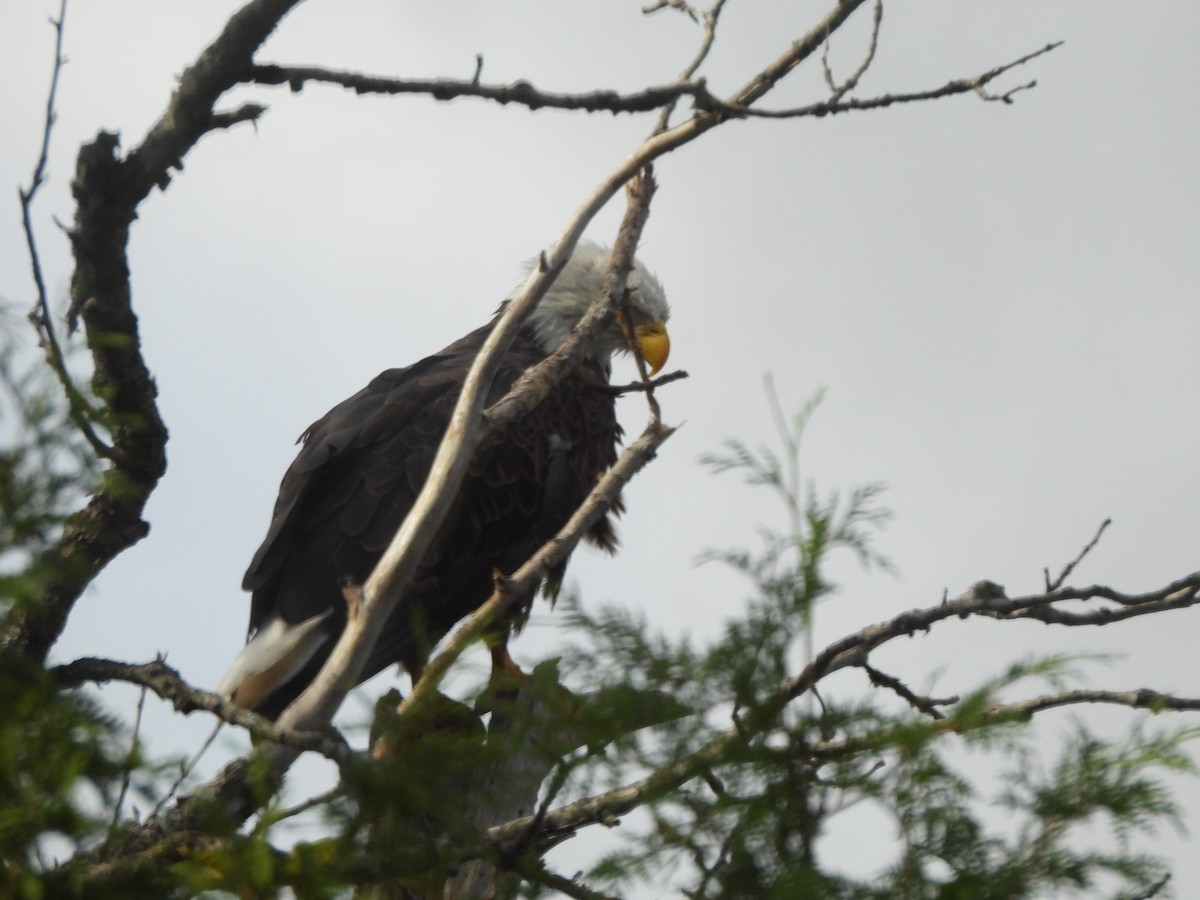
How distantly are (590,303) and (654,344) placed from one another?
0.37 m

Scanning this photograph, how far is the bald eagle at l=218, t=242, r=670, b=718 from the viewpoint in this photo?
14.6ft

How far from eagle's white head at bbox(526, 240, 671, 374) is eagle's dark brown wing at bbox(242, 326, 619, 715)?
59cm

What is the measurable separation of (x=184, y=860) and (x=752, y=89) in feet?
6.54

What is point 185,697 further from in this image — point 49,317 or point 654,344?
point 654,344

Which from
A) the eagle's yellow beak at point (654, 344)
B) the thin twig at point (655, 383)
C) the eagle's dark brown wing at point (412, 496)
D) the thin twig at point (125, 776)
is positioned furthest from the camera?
the eagle's yellow beak at point (654, 344)

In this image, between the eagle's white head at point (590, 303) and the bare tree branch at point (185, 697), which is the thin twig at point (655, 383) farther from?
the eagle's white head at point (590, 303)

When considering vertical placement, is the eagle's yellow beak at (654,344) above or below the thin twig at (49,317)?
above

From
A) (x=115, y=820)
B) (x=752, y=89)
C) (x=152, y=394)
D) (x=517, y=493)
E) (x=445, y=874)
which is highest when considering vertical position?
(x=517, y=493)

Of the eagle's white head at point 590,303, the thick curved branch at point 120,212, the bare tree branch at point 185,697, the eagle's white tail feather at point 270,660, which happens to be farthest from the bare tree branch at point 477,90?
the eagle's white head at point 590,303

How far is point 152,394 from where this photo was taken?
3.00 m

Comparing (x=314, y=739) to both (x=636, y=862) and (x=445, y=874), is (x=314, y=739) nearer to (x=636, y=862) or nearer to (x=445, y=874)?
(x=445, y=874)

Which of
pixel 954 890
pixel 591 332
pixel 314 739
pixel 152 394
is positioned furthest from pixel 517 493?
pixel 954 890

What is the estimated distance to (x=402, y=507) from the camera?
4.77 metres

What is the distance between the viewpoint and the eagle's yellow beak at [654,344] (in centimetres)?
612
